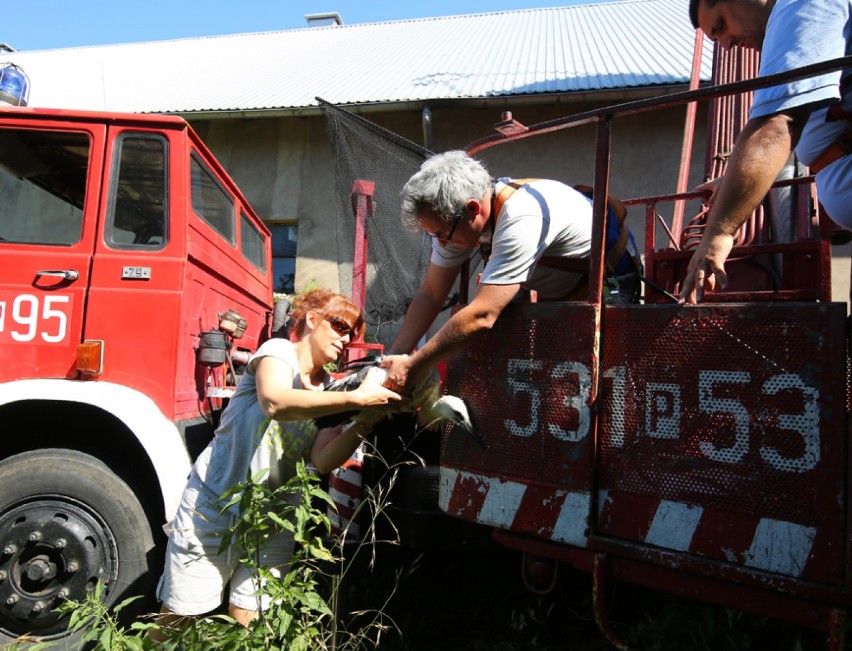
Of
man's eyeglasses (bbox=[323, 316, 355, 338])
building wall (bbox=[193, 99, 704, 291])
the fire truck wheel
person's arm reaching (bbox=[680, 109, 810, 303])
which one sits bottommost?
the fire truck wheel

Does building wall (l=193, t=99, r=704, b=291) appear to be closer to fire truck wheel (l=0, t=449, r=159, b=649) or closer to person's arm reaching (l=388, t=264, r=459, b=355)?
person's arm reaching (l=388, t=264, r=459, b=355)

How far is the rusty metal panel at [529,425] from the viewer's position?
76.1 inches

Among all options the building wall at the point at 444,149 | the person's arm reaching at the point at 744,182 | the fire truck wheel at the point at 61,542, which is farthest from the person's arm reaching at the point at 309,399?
the building wall at the point at 444,149

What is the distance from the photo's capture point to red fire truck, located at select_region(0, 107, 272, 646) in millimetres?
2834

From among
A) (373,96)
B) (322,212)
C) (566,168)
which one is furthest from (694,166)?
(322,212)

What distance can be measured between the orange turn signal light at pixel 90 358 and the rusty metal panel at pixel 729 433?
2.28 m

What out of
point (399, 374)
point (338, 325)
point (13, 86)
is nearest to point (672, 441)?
point (399, 374)

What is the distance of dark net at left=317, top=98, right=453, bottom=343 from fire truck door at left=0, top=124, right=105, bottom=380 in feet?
7.14

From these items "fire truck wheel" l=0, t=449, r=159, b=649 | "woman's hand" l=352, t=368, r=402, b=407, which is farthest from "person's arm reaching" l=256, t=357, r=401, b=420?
"fire truck wheel" l=0, t=449, r=159, b=649

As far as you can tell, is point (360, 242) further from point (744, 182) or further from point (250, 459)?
point (744, 182)

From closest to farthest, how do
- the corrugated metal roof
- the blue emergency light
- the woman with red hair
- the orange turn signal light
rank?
the woman with red hair < the orange turn signal light < the blue emergency light < the corrugated metal roof

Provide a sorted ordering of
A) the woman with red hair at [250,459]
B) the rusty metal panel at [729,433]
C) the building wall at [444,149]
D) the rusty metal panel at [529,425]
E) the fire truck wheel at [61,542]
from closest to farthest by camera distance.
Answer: the rusty metal panel at [729,433]
the rusty metal panel at [529,425]
the woman with red hair at [250,459]
the fire truck wheel at [61,542]
the building wall at [444,149]

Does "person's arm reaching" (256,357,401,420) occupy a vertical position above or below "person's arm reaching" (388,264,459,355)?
below

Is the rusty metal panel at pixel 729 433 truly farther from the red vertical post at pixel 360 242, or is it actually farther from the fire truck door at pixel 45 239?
the red vertical post at pixel 360 242
